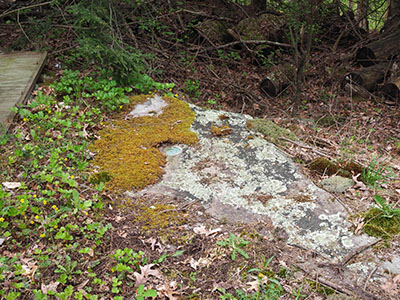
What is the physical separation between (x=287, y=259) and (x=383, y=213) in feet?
3.54

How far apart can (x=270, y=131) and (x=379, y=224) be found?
181 cm

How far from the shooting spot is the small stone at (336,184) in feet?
11.5

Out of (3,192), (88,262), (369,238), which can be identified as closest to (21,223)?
(3,192)

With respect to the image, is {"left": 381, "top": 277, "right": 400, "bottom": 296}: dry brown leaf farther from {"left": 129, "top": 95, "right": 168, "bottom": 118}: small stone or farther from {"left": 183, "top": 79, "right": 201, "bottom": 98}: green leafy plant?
{"left": 183, "top": 79, "right": 201, "bottom": 98}: green leafy plant

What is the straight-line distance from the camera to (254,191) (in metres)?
3.45

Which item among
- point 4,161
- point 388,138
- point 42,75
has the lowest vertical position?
point 388,138

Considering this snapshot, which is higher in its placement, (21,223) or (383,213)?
(21,223)

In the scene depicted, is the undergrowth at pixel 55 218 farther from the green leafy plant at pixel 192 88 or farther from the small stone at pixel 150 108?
the green leafy plant at pixel 192 88

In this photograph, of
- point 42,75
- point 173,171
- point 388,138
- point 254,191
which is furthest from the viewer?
point 388,138

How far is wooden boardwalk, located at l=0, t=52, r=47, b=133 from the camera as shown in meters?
4.63

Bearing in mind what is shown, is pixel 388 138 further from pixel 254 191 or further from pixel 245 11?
pixel 245 11

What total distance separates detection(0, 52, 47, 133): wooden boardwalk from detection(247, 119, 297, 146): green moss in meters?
3.17

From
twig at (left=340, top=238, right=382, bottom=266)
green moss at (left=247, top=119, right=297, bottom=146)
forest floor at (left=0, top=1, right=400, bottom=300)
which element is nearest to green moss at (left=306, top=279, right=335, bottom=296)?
forest floor at (left=0, top=1, right=400, bottom=300)

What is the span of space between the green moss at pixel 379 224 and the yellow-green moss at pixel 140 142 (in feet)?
6.77
